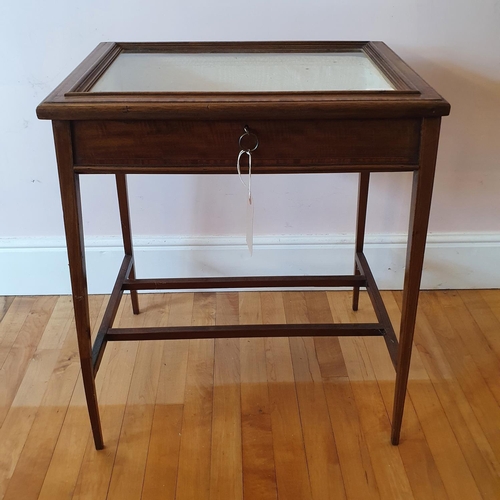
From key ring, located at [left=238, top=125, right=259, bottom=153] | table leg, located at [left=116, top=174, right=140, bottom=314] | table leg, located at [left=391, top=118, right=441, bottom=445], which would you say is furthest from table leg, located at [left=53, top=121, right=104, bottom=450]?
table leg, located at [left=391, top=118, right=441, bottom=445]

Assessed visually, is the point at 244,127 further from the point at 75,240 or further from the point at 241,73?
the point at 75,240

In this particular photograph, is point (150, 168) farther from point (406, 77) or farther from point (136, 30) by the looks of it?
point (136, 30)

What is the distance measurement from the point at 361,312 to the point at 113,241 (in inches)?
29.6

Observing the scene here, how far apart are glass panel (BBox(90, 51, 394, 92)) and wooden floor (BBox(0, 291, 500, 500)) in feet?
2.39

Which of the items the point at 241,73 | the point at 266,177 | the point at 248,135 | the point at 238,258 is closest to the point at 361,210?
the point at 266,177

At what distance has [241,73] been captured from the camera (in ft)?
4.04

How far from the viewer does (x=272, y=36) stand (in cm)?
154

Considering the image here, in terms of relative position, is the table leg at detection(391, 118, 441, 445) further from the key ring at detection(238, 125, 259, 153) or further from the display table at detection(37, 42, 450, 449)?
the key ring at detection(238, 125, 259, 153)

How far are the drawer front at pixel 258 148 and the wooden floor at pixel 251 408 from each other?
629 millimetres

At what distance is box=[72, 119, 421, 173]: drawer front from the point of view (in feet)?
3.36

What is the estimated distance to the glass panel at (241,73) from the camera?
3.79ft

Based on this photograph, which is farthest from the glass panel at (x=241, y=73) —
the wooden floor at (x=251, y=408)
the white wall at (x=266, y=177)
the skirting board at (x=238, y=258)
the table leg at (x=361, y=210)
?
the wooden floor at (x=251, y=408)

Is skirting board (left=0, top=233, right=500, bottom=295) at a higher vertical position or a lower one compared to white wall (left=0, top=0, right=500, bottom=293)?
lower

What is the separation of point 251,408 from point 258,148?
67 cm
